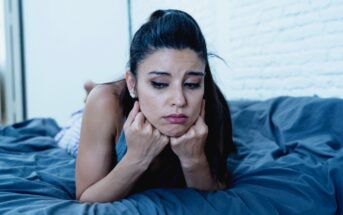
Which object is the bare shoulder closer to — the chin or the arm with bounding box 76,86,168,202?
the arm with bounding box 76,86,168,202

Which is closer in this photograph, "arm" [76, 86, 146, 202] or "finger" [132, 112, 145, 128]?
"finger" [132, 112, 145, 128]

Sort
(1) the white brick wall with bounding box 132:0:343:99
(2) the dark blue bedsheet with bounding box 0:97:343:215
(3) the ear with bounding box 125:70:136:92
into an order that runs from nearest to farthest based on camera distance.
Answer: (2) the dark blue bedsheet with bounding box 0:97:343:215 → (3) the ear with bounding box 125:70:136:92 → (1) the white brick wall with bounding box 132:0:343:99

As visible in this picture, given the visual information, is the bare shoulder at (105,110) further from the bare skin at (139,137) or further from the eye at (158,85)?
the eye at (158,85)

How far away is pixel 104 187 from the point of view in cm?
92

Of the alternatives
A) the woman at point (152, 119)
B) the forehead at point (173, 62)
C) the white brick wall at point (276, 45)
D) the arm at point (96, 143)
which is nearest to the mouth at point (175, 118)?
the woman at point (152, 119)

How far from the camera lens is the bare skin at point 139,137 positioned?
86cm

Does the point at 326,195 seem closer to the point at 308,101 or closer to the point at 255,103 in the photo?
the point at 308,101

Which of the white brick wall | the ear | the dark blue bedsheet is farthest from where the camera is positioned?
the white brick wall

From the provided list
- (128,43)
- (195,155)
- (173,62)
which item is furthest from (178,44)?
(128,43)

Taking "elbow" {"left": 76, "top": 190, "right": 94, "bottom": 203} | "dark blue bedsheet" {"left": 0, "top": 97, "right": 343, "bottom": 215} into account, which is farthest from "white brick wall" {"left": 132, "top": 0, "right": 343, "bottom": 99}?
"elbow" {"left": 76, "top": 190, "right": 94, "bottom": 203}

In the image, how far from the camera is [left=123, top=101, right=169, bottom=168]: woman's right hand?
2.93 ft

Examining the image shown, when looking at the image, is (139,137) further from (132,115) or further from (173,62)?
(173,62)

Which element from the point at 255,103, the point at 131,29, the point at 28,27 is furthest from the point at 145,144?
the point at 28,27

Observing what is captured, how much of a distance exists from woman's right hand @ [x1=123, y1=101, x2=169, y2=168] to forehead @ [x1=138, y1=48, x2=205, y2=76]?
123 millimetres
